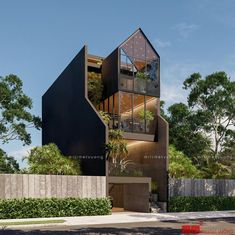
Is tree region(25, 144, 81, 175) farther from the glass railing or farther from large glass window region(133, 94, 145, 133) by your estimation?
the glass railing

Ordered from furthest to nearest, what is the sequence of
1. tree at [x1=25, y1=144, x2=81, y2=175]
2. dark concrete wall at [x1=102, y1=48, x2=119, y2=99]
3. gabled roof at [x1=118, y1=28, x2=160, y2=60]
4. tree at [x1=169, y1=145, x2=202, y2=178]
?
tree at [x1=169, y1=145, x2=202, y2=178]
gabled roof at [x1=118, y1=28, x2=160, y2=60]
dark concrete wall at [x1=102, y1=48, x2=119, y2=99]
tree at [x1=25, y1=144, x2=81, y2=175]

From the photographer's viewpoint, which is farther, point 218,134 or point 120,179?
point 218,134

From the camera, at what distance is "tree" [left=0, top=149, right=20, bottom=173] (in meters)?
42.2

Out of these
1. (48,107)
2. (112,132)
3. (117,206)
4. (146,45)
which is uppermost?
(146,45)

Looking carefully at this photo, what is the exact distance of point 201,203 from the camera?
105 feet

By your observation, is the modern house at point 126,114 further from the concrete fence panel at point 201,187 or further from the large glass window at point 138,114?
the concrete fence panel at point 201,187

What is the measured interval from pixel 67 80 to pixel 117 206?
11.3m

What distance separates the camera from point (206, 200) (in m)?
32.5

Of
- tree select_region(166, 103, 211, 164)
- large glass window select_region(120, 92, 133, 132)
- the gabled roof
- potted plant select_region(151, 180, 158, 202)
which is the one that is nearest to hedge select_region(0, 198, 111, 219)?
potted plant select_region(151, 180, 158, 202)

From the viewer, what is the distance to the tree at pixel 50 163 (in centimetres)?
3036

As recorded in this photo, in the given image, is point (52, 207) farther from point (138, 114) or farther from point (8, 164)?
point (8, 164)

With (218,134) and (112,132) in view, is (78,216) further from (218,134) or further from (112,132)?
(218,134)

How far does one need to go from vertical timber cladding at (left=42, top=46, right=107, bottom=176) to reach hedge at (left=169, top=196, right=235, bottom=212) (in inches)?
252

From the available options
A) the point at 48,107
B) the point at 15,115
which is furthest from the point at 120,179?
the point at 15,115
